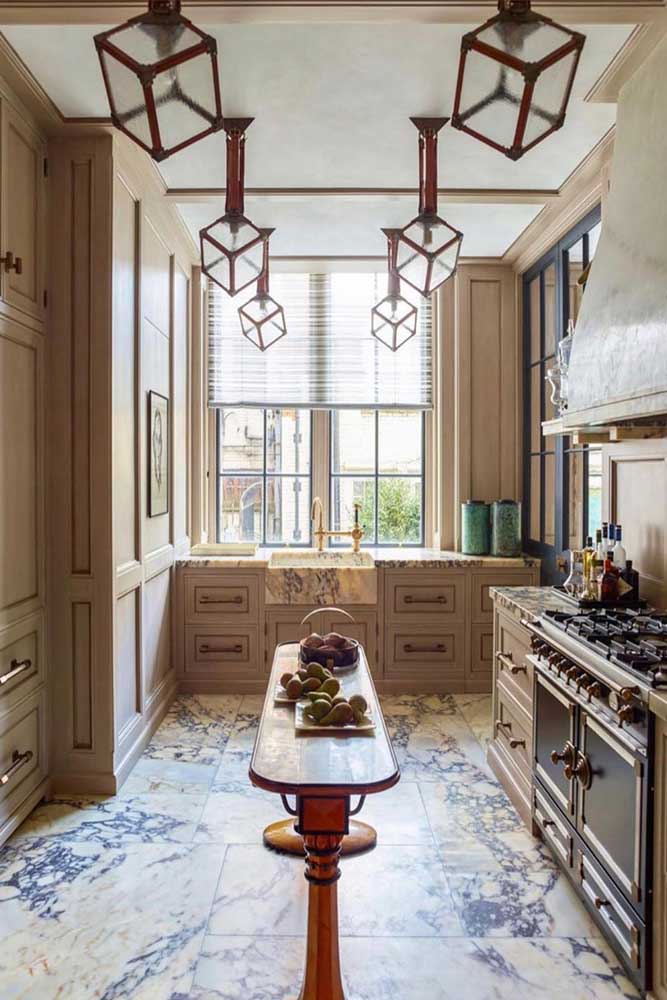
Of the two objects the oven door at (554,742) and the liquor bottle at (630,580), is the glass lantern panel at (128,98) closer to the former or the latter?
the oven door at (554,742)

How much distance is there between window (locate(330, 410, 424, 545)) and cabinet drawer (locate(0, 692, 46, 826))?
266cm

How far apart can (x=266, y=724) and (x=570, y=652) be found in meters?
1.00

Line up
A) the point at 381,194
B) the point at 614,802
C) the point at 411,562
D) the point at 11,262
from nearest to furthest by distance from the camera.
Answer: the point at 614,802
the point at 11,262
the point at 381,194
the point at 411,562

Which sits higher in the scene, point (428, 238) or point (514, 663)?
point (428, 238)

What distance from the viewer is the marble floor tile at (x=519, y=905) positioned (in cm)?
209

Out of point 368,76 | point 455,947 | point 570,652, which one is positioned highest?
point 368,76

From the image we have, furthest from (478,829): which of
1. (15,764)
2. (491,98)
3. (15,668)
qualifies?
(491,98)

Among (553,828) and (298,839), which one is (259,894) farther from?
(553,828)

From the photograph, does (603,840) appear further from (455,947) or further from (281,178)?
(281,178)

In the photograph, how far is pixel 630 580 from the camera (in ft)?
8.71

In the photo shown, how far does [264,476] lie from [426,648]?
1.72 meters

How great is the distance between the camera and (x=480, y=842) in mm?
2602

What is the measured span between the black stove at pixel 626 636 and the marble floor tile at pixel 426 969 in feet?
2.87

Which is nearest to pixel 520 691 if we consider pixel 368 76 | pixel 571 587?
pixel 571 587
